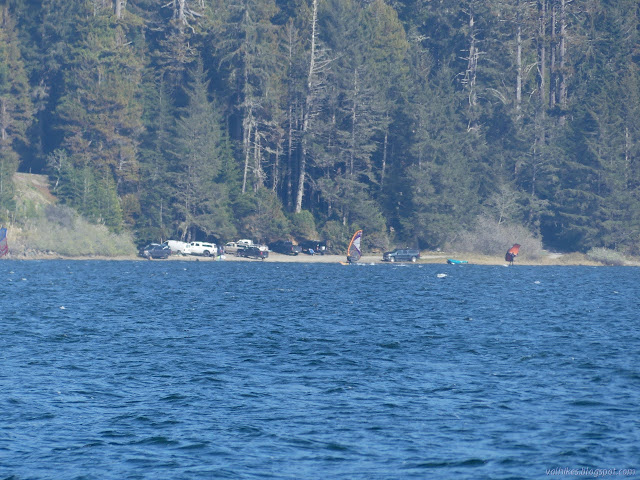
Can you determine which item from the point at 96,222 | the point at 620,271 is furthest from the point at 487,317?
the point at 96,222

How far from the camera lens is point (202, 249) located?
104m

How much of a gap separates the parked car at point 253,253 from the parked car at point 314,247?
19.2 ft

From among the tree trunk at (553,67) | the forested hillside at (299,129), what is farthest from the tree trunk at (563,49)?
the forested hillside at (299,129)

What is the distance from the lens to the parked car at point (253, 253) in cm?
10231

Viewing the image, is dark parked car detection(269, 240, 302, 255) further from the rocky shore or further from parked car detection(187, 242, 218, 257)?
parked car detection(187, 242, 218, 257)

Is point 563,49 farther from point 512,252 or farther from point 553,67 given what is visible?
point 512,252

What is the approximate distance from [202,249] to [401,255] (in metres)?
22.6

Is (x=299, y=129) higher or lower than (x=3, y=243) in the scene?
higher

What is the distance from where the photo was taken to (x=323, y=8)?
116 metres

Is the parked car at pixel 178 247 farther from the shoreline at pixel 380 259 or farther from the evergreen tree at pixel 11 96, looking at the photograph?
the evergreen tree at pixel 11 96

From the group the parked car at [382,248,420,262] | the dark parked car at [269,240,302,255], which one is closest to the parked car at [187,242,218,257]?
the dark parked car at [269,240,302,255]

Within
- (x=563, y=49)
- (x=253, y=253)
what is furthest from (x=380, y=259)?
(x=563, y=49)

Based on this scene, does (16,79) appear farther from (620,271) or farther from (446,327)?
(446,327)

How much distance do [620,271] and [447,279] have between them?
94.2 feet
